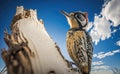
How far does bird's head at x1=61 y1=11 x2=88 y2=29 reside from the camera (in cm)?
259

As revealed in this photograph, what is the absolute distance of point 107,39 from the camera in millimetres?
2529

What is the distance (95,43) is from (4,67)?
0.87 meters

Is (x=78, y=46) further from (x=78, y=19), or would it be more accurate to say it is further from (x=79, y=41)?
(x=78, y=19)

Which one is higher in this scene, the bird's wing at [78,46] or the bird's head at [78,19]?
the bird's head at [78,19]

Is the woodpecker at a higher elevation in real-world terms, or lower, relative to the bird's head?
lower

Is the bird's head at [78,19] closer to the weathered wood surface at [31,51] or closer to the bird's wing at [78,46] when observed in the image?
the bird's wing at [78,46]

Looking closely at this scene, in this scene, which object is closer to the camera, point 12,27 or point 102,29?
point 102,29

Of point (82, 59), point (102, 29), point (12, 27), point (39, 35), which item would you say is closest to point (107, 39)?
point (102, 29)

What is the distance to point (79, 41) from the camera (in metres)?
2.57

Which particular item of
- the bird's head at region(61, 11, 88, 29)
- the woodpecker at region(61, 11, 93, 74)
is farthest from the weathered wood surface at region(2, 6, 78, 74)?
the bird's head at region(61, 11, 88, 29)

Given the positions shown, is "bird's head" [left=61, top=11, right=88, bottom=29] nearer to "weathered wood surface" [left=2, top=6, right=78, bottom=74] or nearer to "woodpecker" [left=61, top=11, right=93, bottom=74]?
"woodpecker" [left=61, top=11, right=93, bottom=74]

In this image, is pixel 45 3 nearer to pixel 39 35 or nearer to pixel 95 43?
pixel 39 35

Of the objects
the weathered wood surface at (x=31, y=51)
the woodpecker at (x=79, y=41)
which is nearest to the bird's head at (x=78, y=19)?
the woodpecker at (x=79, y=41)

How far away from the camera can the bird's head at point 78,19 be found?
2588mm
